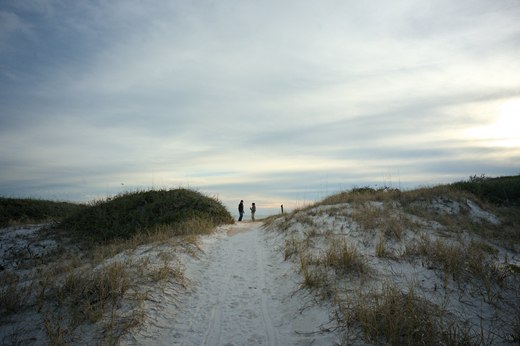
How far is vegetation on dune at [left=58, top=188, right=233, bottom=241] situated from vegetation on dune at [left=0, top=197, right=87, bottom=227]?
275 cm

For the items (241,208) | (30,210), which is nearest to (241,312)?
(241,208)

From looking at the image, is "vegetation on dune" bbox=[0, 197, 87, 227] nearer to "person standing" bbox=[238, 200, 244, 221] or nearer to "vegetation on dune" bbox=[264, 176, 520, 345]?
"person standing" bbox=[238, 200, 244, 221]

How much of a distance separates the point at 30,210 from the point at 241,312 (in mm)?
26640

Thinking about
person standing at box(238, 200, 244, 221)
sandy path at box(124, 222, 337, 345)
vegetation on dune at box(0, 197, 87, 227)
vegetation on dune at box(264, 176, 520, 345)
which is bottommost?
sandy path at box(124, 222, 337, 345)

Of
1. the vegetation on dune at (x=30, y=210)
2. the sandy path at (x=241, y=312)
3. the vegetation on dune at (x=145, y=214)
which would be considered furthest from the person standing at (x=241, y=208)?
the sandy path at (x=241, y=312)

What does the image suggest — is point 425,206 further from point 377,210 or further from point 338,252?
point 338,252

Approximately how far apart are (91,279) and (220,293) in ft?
10.0

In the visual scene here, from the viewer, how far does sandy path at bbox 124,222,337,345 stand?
17.0 ft

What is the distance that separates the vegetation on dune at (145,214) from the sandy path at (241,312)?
6452mm

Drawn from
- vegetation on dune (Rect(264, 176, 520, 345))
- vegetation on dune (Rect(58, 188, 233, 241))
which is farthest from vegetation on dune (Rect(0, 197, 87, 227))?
vegetation on dune (Rect(264, 176, 520, 345))

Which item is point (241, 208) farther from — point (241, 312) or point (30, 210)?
point (241, 312)

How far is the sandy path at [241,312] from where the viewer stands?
204 inches

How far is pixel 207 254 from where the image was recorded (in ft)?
37.7

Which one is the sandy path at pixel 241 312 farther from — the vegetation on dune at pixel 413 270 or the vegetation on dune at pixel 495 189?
the vegetation on dune at pixel 495 189
